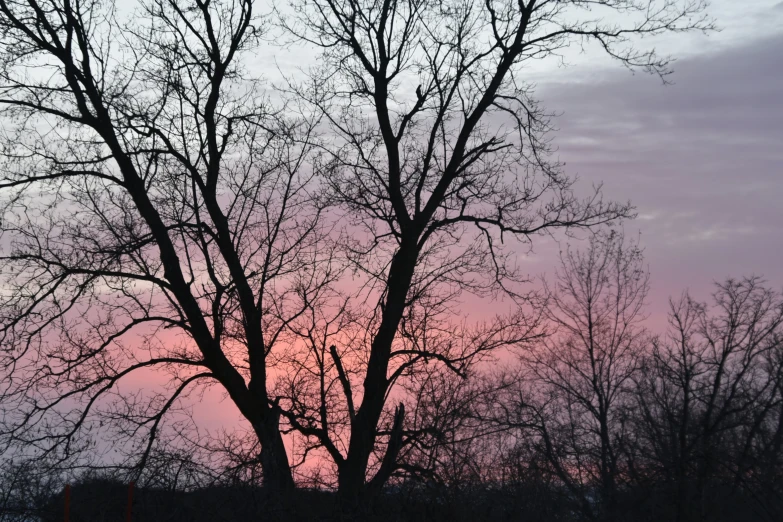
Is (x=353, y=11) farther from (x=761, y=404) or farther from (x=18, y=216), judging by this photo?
(x=761, y=404)

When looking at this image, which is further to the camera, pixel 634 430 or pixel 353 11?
pixel 634 430

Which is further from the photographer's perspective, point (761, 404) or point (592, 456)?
point (592, 456)

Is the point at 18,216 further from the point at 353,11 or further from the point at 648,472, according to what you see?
→ the point at 648,472

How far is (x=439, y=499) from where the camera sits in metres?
10.9

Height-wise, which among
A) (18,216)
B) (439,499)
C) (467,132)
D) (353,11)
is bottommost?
(439,499)

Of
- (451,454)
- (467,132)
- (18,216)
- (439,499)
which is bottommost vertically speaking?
(439,499)

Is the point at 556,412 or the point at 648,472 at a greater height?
the point at 556,412

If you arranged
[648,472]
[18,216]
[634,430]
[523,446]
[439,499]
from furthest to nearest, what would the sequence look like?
[634,430] → [523,446] → [648,472] → [18,216] → [439,499]

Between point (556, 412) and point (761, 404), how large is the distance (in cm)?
979

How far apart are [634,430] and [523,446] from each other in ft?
11.9

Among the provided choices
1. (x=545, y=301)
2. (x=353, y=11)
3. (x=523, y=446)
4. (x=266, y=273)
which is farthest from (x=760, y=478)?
(x=353, y=11)

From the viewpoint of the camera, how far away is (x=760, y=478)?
14.2 m

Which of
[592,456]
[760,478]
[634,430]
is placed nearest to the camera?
Result: [760,478]

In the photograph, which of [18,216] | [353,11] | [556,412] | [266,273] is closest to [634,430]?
[556,412]
